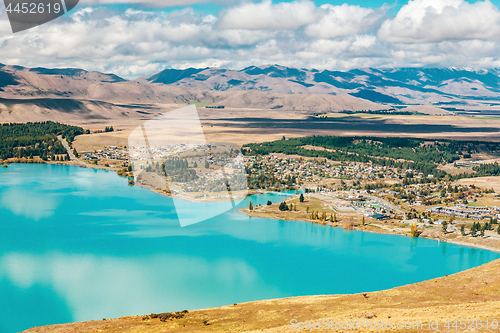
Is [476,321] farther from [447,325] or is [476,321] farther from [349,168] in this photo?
[349,168]

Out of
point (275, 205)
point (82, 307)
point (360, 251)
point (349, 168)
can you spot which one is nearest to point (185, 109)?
point (82, 307)

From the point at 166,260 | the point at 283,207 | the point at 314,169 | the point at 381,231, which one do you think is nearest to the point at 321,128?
the point at 314,169

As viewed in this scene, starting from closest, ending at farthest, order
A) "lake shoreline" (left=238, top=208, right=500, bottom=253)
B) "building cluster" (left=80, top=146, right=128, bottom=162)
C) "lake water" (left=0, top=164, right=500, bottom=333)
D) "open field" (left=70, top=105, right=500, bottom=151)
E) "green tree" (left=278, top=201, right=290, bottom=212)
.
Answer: "lake water" (left=0, top=164, right=500, bottom=333) < "lake shoreline" (left=238, top=208, right=500, bottom=253) < "green tree" (left=278, top=201, right=290, bottom=212) < "building cluster" (left=80, top=146, right=128, bottom=162) < "open field" (left=70, top=105, right=500, bottom=151)

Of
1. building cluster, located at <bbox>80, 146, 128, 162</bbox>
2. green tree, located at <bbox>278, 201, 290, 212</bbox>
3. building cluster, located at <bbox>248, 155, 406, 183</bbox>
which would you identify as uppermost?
building cluster, located at <bbox>80, 146, 128, 162</bbox>

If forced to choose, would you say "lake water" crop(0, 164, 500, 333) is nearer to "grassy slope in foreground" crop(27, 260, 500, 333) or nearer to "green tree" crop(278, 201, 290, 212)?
"green tree" crop(278, 201, 290, 212)

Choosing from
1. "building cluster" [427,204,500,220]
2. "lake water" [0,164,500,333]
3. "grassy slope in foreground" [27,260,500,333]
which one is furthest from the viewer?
"building cluster" [427,204,500,220]

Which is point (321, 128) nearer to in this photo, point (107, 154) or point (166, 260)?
point (107, 154)

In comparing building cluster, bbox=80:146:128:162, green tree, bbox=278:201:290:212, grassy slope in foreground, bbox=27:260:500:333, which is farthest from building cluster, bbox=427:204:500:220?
building cluster, bbox=80:146:128:162
